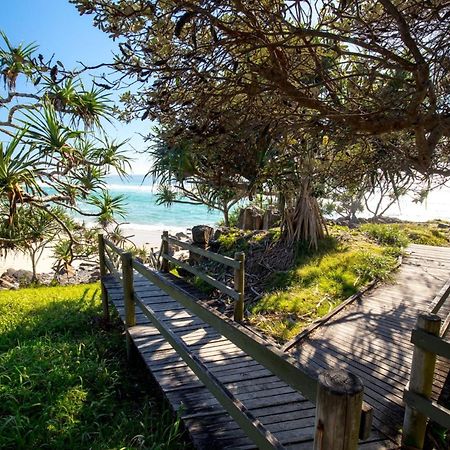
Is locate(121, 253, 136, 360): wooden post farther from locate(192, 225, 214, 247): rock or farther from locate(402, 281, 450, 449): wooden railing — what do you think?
locate(192, 225, 214, 247): rock

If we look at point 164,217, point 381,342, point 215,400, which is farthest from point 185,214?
point 215,400

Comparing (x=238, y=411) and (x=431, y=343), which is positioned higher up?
(x=431, y=343)

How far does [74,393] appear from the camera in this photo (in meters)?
3.30

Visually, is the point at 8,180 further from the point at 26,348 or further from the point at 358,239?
the point at 358,239

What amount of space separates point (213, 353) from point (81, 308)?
3.37m

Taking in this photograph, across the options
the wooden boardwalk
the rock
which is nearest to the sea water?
the rock

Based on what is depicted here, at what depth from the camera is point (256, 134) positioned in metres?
3.49

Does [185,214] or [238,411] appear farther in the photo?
[185,214]

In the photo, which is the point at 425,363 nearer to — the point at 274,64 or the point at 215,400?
the point at 215,400

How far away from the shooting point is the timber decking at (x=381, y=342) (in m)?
3.26

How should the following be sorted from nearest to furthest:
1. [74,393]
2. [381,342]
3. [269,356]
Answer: [269,356], [74,393], [381,342]

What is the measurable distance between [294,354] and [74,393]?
7.73ft

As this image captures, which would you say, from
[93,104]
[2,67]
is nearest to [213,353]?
[93,104]

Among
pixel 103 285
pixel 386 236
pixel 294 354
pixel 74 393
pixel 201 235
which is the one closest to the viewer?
pixel 74 393
